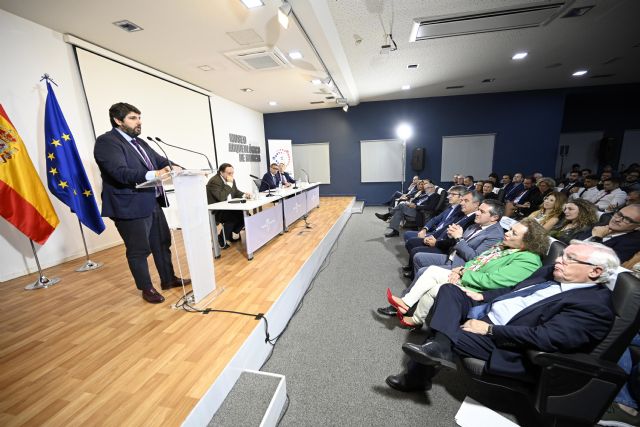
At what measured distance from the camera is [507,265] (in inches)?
67.5

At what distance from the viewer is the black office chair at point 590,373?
1089mm

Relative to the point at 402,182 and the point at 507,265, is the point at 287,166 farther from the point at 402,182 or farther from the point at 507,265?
the point at 507,265

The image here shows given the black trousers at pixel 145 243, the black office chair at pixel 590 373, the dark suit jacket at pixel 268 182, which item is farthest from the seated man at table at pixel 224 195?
the black office chair at pixel 590 373

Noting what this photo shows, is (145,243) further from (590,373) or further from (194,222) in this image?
(590,373)

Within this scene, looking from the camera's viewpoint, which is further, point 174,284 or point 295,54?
point 295,54

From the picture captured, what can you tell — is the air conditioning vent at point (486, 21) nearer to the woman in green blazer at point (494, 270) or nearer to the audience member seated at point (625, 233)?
the audience member seated at point (625, 233)

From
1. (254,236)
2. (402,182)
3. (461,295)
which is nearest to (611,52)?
(402,182)

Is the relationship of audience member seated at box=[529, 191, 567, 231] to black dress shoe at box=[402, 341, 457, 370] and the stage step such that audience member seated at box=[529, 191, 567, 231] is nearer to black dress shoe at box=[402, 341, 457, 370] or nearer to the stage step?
black dress shoe at box=[402, 341, 457, 370]

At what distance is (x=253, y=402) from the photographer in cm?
A: 146

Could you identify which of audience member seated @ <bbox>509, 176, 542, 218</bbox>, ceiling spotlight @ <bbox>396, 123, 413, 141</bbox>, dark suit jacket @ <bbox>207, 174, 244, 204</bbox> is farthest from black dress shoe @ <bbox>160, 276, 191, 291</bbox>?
ceiling spotlight @ <bbox>396, 123, 413, 141</bbox>

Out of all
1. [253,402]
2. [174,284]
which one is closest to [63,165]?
[174,284]

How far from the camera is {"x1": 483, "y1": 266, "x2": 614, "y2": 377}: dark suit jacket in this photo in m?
1.15

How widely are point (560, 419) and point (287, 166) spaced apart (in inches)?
309

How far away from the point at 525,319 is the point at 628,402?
2.36 ft
